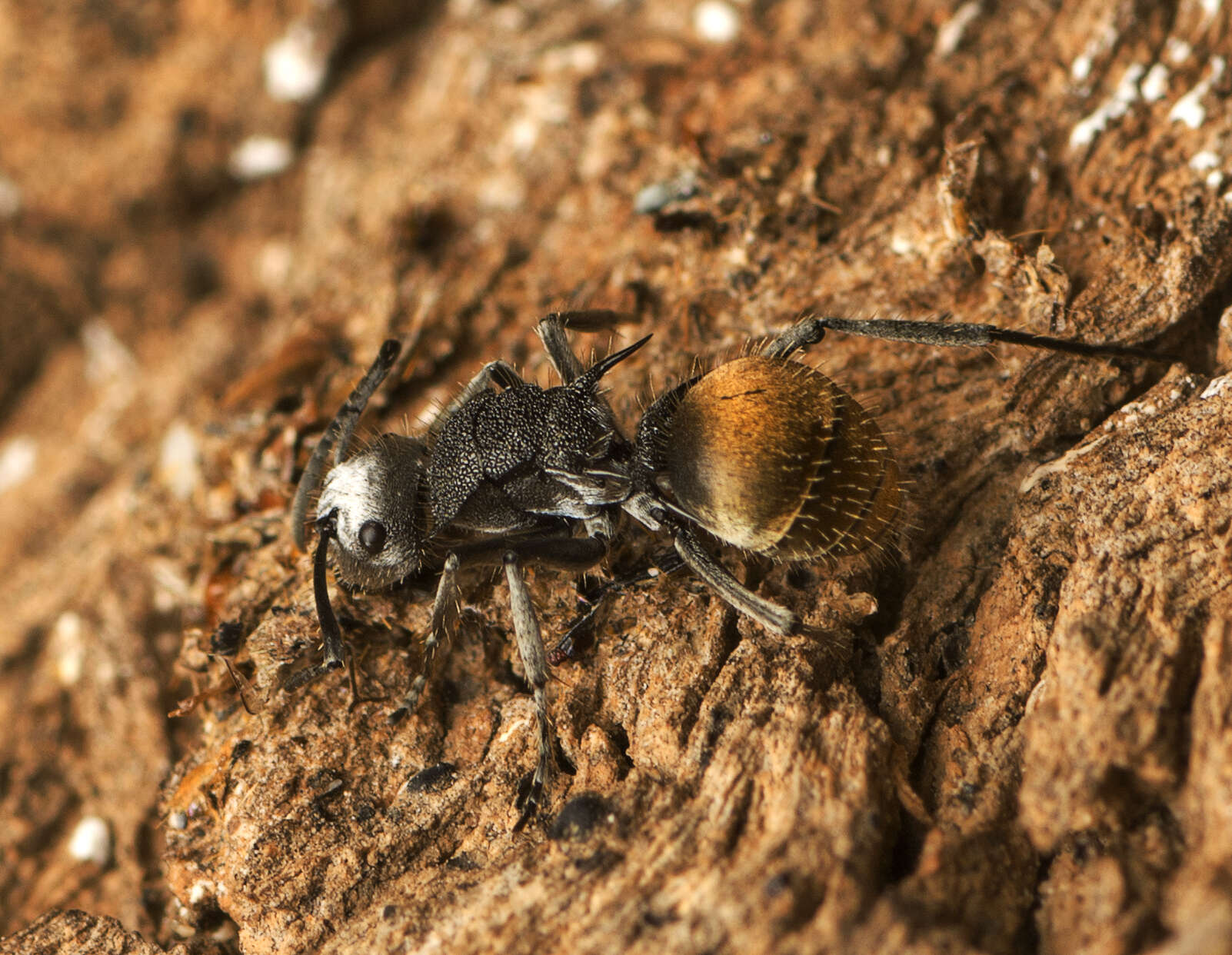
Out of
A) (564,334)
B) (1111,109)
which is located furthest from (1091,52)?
(564,334)

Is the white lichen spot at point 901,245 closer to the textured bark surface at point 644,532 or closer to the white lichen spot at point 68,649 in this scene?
the textured bark surface at point 644,532

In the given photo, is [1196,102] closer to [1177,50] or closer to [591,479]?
[1177,50]

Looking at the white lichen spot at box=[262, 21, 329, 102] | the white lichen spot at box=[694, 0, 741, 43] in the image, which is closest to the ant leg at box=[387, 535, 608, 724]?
A: the white lichen spot at box=[694, 0, 741, 43]

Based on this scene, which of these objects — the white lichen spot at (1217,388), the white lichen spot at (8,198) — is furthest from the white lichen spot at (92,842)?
the white lichen spot at (1217,388)

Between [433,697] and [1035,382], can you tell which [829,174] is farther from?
[433,697]

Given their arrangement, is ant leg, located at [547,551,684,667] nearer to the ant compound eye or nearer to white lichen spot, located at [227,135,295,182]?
the ant compound eye

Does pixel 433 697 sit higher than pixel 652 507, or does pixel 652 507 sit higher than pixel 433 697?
pixel 652 507

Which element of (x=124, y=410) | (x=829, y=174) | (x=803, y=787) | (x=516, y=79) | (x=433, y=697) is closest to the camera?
(x=803, y=787)

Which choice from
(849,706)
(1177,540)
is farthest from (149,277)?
(1177,540)
